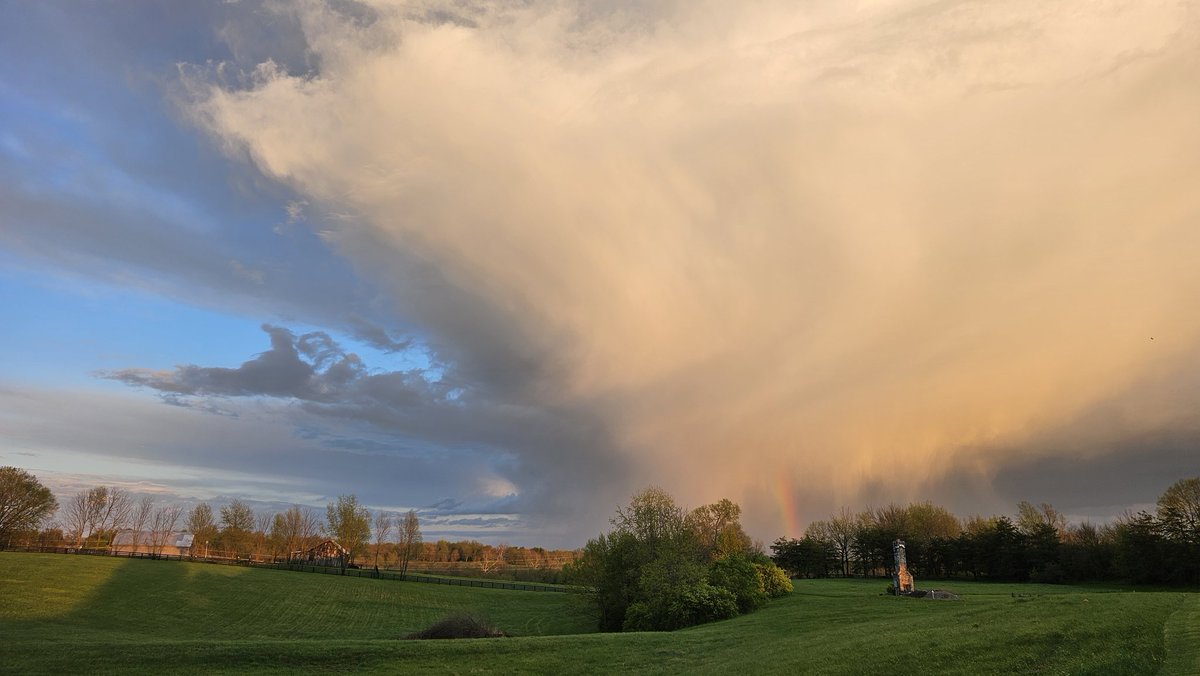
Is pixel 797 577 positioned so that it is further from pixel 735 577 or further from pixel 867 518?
pixel 735 577

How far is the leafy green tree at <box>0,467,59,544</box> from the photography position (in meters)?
97.8

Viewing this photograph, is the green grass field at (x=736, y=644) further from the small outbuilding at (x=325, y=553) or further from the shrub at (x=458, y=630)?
the small outbuilding at (x=325, y=553)

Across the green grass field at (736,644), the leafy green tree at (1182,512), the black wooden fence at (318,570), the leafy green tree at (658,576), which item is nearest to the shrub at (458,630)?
the green grass field at (736,644)

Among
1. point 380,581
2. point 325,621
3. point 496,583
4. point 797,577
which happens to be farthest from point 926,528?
point 325,621

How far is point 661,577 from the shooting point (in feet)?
180

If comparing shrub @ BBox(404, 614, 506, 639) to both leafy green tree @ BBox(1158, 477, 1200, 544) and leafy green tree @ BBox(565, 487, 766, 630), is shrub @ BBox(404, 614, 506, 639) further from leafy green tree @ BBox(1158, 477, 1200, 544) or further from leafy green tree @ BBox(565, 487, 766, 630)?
leafy green tree @ BBox(1158, 477, 1200, 544)

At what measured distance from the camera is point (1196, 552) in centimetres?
6166

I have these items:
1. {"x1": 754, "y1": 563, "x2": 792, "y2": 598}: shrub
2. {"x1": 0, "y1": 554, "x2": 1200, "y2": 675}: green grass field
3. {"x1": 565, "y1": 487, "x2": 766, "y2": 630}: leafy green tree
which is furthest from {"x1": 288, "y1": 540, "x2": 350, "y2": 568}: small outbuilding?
{"x1": 754, "y1": 563, "x2": 792, "y2": 598}: shrub

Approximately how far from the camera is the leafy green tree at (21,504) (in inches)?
3851

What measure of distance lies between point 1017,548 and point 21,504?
153 meters

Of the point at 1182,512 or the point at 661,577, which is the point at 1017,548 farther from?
the point at 661,577

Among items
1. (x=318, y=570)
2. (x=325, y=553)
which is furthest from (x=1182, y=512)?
(x=325, y=553)

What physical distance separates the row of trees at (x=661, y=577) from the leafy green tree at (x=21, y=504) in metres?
97.3

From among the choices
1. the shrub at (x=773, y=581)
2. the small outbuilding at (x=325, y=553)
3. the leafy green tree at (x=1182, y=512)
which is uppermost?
the leafy green tree at (x=1182, y=512)
